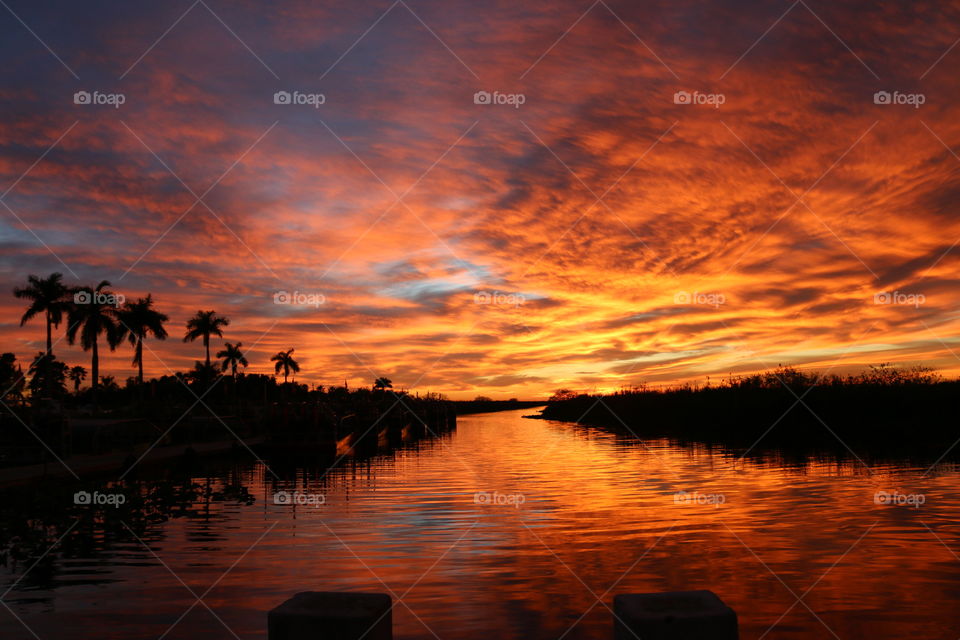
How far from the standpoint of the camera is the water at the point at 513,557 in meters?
11.7

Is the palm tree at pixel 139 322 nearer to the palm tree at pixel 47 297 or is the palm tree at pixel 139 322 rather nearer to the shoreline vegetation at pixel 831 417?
the palm tree at pixel 47 297

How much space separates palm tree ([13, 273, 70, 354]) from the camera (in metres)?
73.4

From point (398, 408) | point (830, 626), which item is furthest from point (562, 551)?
point (398, 408)

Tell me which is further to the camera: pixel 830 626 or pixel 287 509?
pixel 287 509

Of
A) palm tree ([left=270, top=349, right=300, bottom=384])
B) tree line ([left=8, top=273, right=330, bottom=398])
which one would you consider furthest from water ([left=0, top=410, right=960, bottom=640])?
palm tree ([left=270, top=349, right=300, bottom=384])

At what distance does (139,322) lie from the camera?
8694cm

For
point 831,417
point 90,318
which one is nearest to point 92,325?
point 90,318

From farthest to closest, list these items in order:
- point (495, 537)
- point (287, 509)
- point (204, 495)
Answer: point (204, 495) → point (287, 509) → point (495, 537)

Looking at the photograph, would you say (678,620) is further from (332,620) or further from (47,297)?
(47,297)

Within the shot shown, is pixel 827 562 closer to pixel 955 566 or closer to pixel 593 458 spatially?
pixel 955 566

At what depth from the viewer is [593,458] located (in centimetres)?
4619

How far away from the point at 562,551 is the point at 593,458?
29253 mm

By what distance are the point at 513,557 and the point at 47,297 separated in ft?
237

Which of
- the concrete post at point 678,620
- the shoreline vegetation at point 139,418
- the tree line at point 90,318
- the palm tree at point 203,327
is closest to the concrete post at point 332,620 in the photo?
the concrete post at point 678,620
